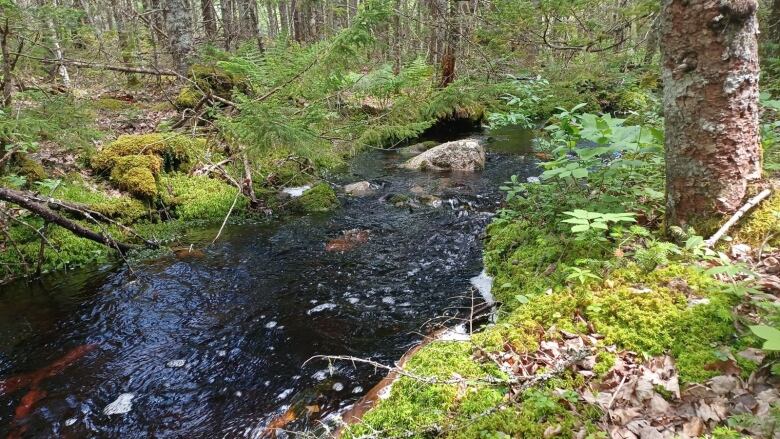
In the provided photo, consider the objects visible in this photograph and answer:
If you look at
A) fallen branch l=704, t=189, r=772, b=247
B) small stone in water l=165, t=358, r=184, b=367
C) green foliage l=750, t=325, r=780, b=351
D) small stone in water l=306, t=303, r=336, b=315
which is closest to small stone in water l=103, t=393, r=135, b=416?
small stone in water l=165, t=358, r=184, b=367

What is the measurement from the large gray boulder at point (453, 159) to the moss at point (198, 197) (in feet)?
15.4

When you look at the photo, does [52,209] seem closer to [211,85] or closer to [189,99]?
[189,99]

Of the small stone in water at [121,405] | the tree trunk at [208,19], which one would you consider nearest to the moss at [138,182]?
the small stone in water at [121,405]

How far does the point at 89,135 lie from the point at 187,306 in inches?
137

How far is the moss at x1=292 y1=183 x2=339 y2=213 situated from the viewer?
7.93 meters

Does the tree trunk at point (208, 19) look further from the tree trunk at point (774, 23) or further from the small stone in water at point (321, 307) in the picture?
the tree trunk at point (774, 23)

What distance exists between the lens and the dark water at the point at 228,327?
3.34m

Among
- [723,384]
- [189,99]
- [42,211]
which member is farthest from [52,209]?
[723,384]

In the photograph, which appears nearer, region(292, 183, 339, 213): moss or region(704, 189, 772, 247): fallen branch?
region(704, 189, 772, 247): fallen branch

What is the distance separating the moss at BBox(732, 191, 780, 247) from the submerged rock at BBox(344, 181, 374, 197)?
653 cm

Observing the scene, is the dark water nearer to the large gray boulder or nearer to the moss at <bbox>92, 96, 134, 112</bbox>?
the large gray boulder

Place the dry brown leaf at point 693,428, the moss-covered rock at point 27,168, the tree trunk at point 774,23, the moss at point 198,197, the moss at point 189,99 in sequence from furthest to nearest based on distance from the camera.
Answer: the moss at point 189,99, the tree trunk at point 774,23, the moss at point 198,197, the moss-covered rock at point 27,168, the dry brown leaf at point 693,428

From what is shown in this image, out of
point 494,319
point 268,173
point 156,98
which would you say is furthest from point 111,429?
point 156,98

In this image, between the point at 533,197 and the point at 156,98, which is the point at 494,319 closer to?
the point at 533,197
